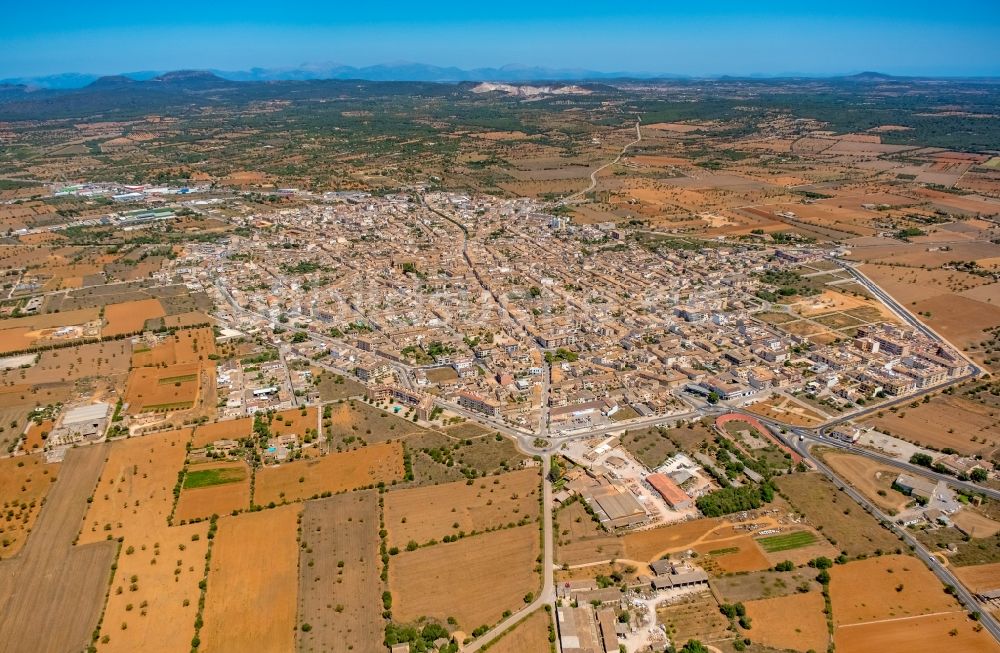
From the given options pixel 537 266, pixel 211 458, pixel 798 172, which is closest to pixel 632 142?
pixel 798 172

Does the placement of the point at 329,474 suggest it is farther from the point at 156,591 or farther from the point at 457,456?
the point at 156,591

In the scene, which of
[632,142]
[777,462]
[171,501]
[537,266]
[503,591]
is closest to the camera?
[503,591]

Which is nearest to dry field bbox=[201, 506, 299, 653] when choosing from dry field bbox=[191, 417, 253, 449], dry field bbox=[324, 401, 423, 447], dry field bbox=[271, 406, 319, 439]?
dry field bbox=[324, 401, 423, 447]

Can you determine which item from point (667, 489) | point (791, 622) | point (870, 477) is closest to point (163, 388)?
point (667, 489)

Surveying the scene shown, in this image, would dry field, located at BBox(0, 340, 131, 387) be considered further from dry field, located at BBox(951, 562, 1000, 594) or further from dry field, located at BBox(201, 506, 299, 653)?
dry field, located at BBox(951, 562, 1000, 594)

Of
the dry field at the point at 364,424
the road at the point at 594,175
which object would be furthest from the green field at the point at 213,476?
the road at the point at 594,175

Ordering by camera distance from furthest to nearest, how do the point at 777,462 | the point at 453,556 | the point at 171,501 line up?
the point at 777,462 < the point at 171,501 < the point at 453,556

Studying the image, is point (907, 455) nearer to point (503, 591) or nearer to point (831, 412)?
point (831, 412)
